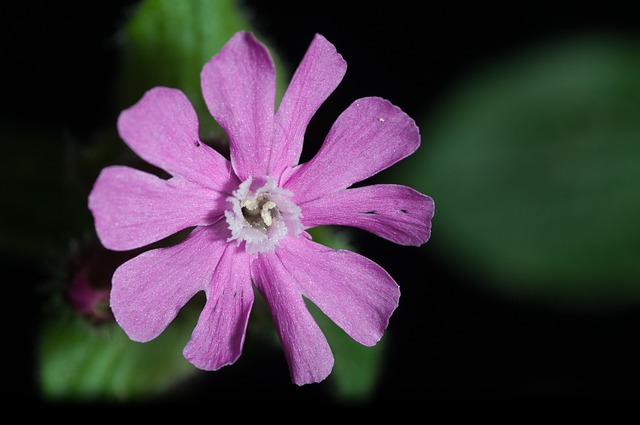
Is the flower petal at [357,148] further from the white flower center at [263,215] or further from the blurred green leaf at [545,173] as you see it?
the blurred green leaf at [545,173]

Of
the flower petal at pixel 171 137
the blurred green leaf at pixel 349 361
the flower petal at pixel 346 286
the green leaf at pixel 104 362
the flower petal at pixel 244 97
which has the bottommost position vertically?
the green leaf at pixel 104 362

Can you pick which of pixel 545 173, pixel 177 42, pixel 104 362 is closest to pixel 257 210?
pixel 177 42

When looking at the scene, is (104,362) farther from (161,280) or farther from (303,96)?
(303,96)

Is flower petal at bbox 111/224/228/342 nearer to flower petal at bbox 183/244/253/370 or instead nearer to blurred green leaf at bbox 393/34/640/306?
flower petal at bbox 183/244/253/370

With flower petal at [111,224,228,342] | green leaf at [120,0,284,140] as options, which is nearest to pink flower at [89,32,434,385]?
flower petal at [111,224,228,342]

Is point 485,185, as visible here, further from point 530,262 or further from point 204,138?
point 204,138

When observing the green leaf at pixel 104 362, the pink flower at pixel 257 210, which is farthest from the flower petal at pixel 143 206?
the green leaf at pixel 104 362

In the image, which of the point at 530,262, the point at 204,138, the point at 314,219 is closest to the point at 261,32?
the point at 204,138
